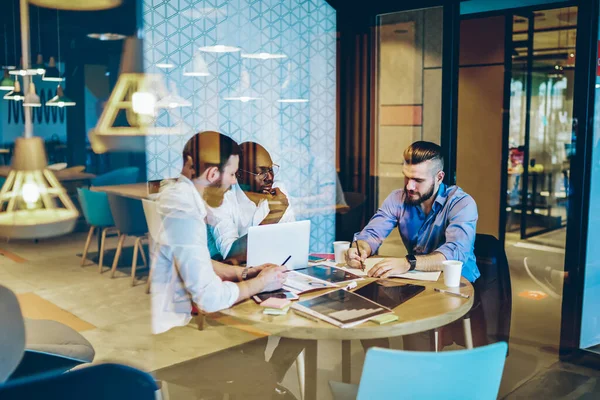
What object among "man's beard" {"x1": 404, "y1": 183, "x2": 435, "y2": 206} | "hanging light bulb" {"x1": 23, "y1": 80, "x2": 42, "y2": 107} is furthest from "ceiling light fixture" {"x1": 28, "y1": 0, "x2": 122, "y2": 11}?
"man's beard" {"x1": 404, "y1": 183, "x2": 435, "y2": 206}

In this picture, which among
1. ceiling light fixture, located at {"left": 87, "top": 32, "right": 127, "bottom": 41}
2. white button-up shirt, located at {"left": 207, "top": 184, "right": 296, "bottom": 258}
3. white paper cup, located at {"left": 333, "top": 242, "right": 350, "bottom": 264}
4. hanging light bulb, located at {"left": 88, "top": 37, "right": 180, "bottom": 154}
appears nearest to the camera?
white paper cup, located at {"left": 333, "top": 242, "right": 350, "bottom": 264}

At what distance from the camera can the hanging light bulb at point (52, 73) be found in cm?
723

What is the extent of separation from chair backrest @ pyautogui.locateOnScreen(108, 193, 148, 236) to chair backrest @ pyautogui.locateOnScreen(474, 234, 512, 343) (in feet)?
9.51

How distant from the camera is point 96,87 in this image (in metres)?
6.57

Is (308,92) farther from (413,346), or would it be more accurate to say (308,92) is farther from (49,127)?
(49,127)

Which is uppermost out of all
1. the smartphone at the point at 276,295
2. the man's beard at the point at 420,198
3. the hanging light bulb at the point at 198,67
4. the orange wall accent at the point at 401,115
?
the hanging light bulb at the point at 198,67

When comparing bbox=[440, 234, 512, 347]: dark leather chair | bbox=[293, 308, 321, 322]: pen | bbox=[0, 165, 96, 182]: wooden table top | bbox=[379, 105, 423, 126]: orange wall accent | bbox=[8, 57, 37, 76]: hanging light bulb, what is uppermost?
bbox=[8, 57, 37, 76]: hanging light bulb

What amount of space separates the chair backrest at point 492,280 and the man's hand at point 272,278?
116 cm

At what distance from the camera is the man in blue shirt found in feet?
9.48

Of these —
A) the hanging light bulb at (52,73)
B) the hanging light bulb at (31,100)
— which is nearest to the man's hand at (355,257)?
the hanging light bulb at (31,100)

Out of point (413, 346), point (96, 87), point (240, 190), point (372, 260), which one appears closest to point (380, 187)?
point (240, 190)

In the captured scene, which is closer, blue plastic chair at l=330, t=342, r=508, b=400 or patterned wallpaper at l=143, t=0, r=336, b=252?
blue plastic chair at l=330, t=342, r=508, b=400

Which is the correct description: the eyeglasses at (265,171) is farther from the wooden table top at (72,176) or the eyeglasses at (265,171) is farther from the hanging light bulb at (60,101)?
the hanging light bulb at (60,101)

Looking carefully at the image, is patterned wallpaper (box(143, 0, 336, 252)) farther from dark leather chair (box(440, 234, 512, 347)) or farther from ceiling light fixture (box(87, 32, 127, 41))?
ceiling light fixture (box(87, 32, 127, 41))
